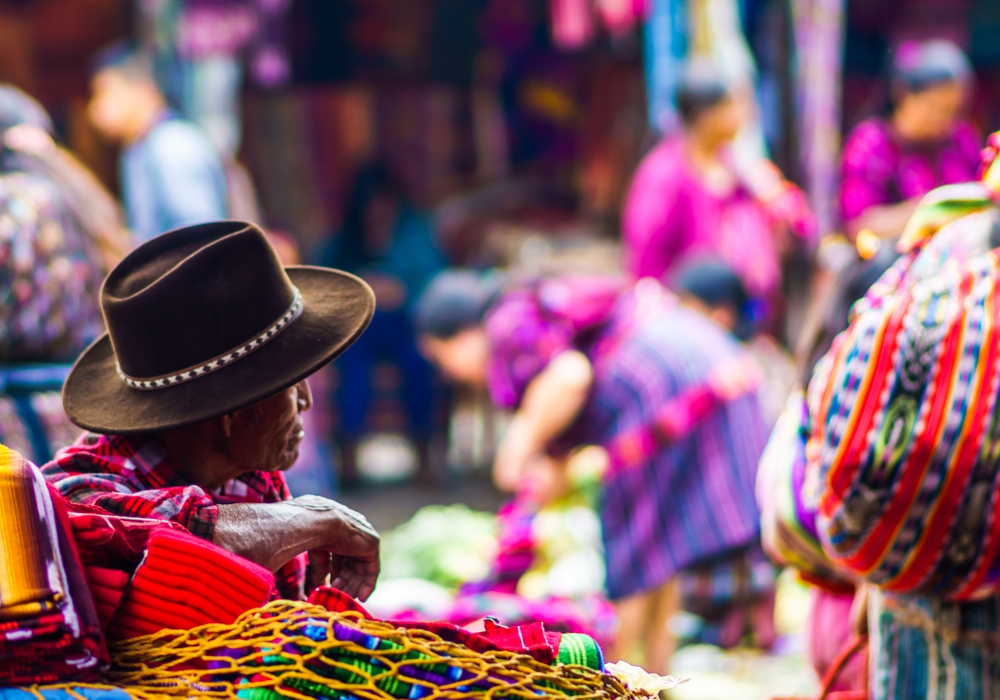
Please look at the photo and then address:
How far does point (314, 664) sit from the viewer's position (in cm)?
135

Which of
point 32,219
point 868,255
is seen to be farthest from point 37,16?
point 868,255

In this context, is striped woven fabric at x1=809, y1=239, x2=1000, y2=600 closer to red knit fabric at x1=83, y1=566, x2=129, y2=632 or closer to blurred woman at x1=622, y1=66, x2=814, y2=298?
red knit fabric at x1=83, y1=566, x2=129, y2=632

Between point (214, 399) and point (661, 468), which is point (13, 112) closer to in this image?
point (661, 468)

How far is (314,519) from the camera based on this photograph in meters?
1.62

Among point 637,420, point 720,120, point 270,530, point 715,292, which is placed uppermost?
point 270,530

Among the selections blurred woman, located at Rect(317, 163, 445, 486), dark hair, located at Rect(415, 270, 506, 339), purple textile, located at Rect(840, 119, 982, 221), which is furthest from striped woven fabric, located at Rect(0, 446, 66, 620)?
blurred woman, located at Rect(317, 163, 445, 486)

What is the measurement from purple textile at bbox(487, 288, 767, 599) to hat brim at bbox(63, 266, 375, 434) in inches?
86.5

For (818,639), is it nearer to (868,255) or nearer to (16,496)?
(868,255)

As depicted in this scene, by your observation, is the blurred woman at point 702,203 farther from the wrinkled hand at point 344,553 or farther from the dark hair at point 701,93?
the wrinkled hand at point 344,553

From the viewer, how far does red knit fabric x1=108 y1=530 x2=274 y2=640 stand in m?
1.40

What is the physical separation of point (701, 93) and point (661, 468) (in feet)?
6.77

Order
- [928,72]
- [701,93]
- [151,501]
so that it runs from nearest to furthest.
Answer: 1. [151,501]
2. [928,72]
3. [701,93]

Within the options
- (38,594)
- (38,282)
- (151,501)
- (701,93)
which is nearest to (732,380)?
(701,93)

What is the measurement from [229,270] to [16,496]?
1.41 feet
